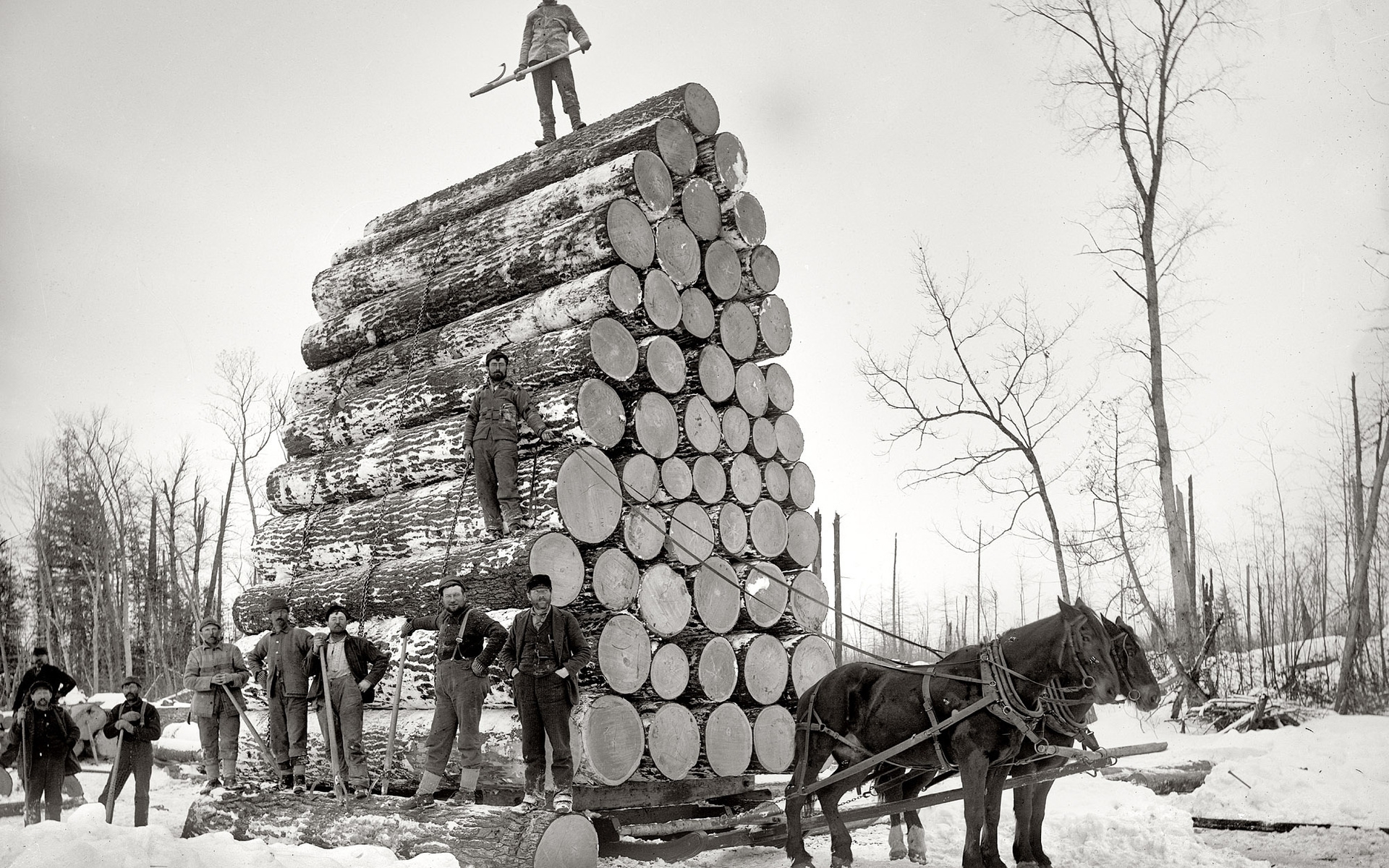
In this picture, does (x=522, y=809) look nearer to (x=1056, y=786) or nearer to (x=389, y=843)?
(x=389, y=843)

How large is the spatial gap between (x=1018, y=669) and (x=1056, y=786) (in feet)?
14.5

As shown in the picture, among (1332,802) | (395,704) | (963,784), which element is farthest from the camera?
(1332,802)

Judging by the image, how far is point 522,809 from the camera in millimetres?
6453

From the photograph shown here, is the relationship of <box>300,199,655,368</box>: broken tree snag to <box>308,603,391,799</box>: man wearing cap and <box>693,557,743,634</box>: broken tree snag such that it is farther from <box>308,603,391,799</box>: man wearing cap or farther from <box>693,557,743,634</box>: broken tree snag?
<box>308,603,391,799</box>: man wearing cap

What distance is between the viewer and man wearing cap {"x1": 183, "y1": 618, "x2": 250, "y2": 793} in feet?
29.4

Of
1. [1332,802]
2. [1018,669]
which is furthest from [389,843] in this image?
[1332,802]

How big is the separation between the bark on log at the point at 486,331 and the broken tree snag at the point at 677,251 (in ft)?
1.55

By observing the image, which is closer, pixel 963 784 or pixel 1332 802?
pixel 963 784

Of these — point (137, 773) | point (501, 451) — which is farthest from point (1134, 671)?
point (137, 773)

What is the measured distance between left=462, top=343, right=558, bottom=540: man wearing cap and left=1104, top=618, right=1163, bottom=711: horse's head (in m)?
4.31

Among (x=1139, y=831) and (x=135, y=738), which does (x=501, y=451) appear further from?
(x=1139, y=831)

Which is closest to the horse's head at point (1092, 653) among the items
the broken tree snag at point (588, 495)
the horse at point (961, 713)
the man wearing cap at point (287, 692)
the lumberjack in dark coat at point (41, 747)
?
the horse at point (961, 713)

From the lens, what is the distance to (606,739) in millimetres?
7086

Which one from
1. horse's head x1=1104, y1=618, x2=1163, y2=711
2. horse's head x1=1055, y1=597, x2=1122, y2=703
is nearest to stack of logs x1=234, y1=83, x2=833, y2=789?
horse's head x1=1055, y1=597, x2=1122, y2=703
